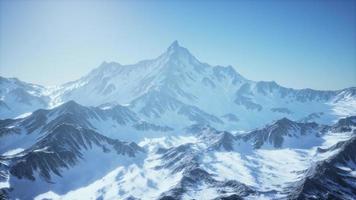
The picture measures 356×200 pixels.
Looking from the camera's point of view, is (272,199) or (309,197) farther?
(272,199)

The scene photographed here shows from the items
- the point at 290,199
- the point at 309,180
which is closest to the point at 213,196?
the point at 290,199

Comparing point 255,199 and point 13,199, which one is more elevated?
point 13,199

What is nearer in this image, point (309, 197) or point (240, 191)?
point (309, 197)

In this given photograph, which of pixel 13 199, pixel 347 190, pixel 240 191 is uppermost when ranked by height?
pixel 13 199

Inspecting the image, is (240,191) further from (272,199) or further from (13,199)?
(13,199)

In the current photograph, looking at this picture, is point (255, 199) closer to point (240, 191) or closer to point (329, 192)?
point (240, 191)

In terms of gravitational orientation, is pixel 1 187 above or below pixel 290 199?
above

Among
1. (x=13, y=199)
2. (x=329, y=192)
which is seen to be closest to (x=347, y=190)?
(x=329, y=192)

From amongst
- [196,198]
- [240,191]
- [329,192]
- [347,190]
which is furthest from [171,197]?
[347,190]
